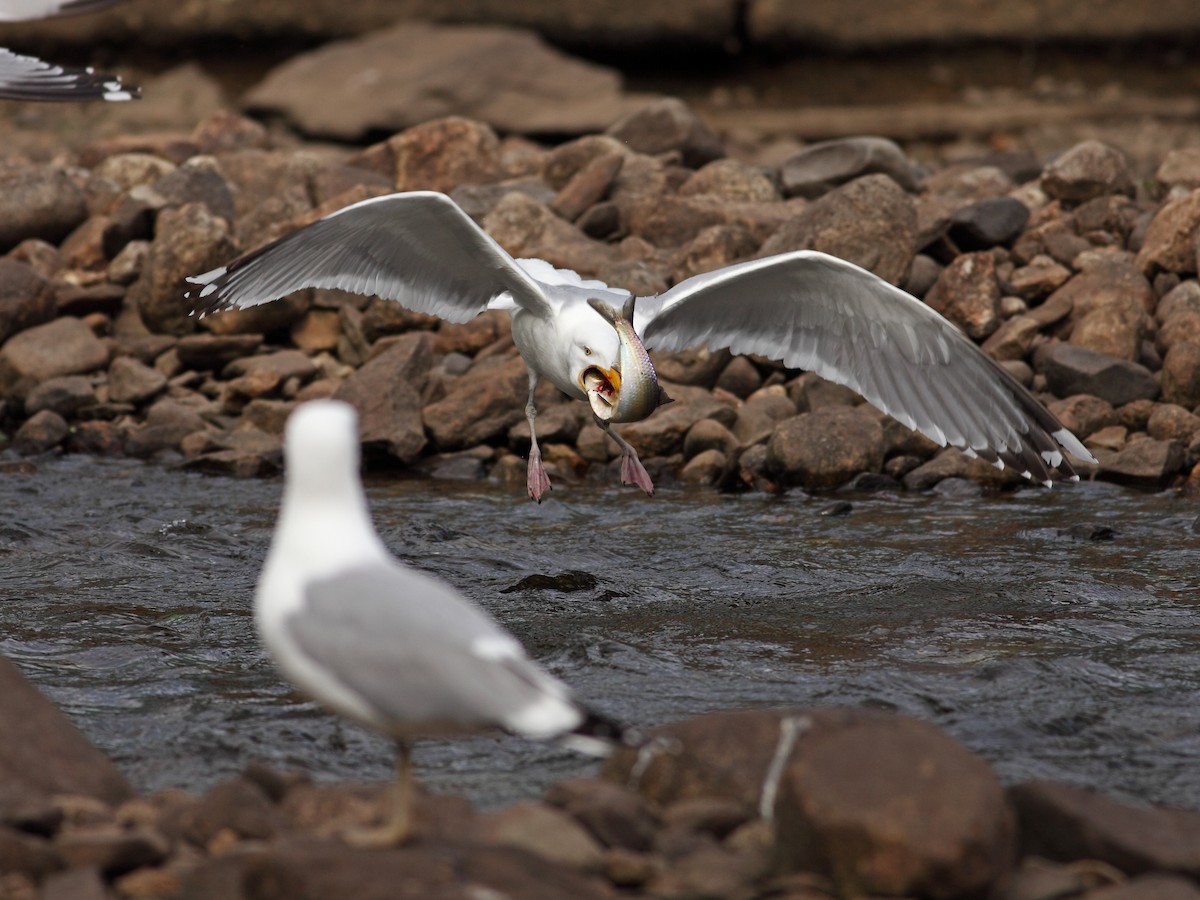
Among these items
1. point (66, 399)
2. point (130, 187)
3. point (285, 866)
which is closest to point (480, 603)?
point (285, 866)

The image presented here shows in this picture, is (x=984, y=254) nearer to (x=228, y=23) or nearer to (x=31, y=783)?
(x=31, y=783)

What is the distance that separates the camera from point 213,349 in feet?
30.2

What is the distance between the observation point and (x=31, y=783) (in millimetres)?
3494

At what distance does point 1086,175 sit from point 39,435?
6.43 meters

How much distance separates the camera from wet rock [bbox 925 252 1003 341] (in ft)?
28.3

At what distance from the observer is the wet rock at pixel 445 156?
11.1 m

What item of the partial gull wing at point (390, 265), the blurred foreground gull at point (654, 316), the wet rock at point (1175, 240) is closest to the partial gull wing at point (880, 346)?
the blurred foreground gull at point (654, 316)

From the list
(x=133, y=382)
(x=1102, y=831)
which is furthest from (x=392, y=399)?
(x=1102, y=831)

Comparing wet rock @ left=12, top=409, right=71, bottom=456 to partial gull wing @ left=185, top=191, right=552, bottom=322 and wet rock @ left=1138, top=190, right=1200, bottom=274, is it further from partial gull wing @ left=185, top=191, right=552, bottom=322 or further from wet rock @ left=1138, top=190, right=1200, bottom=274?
wet rock @ left=1138, top=190, right=1200, bottom=274

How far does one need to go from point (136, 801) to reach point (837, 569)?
12.0 feet

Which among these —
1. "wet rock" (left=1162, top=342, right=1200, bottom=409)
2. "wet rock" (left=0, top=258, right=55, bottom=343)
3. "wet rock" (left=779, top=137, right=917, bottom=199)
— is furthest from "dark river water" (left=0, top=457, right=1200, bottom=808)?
"wet rock" (left=779, top=137, right=917, bottom=199)

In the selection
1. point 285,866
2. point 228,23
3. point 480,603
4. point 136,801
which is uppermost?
point 228,23

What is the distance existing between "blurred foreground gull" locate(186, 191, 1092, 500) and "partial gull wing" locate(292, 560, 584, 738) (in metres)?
3.26

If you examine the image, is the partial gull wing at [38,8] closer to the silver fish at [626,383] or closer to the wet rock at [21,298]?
the silver fish at [626,383]
